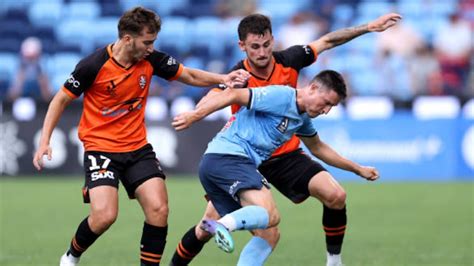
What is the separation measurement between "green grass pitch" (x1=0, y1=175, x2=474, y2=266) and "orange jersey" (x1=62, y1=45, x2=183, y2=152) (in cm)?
155

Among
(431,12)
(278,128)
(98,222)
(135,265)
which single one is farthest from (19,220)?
(431,12)

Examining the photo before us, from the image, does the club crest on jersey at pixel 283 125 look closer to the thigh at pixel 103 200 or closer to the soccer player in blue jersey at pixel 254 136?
the soccer player in blue jersey at pixel 254 136

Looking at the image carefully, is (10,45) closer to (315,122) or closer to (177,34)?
(177,34)

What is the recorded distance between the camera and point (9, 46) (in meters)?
22.3

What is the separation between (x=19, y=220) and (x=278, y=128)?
632 centimetres

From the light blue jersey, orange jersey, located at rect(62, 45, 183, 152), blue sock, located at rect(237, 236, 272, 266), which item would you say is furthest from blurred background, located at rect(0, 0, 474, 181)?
blue sock, located at rect(237, 236, 272, 266)

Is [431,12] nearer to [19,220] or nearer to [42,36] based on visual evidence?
[42,36]

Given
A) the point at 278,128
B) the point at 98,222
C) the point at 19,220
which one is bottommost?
the point at 19,220

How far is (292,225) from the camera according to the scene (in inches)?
512

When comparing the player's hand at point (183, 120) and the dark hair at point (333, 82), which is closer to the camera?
the player's hand at point (183, 120)

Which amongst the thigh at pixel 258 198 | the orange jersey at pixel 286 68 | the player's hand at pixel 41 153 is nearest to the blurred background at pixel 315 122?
the orange jersey at pixel 286 68

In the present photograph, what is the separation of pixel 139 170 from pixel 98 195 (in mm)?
392

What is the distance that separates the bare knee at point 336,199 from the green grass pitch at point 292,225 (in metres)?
0.88

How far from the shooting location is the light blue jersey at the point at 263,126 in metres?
7.91
